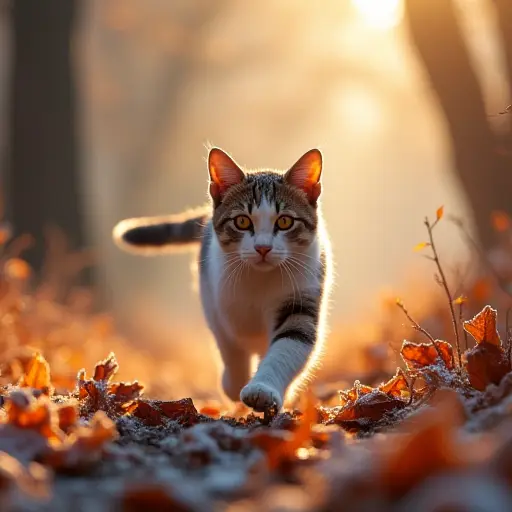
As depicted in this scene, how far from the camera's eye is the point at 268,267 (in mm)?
2828

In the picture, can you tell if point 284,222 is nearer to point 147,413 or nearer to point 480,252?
point 480,252

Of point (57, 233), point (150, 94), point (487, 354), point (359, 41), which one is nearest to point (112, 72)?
point (150, 94)

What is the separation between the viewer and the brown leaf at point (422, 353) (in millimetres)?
2184

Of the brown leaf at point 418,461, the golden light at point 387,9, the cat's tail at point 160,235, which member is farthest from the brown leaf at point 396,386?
the golden light at point 387,9

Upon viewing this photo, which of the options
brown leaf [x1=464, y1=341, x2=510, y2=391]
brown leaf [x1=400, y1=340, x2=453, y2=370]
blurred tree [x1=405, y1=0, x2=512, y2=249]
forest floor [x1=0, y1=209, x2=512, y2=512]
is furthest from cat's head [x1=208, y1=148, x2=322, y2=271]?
blurred tree [x1=405, y1=0, x2=512, y2=249]

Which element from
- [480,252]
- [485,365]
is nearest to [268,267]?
[480,252]

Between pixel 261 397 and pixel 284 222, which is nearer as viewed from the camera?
pixel 261 397

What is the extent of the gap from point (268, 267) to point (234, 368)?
2.36 ft

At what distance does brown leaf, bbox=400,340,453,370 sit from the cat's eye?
3.21 ft

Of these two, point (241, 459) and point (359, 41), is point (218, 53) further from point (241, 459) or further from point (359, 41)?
point (241, 459)

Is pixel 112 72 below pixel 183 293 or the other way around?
the other way around

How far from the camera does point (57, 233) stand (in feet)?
27.1

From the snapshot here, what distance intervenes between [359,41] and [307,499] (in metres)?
15.0

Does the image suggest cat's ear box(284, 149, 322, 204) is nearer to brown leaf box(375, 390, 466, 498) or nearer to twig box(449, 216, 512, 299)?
twig box(449, 216, 512, 299)
